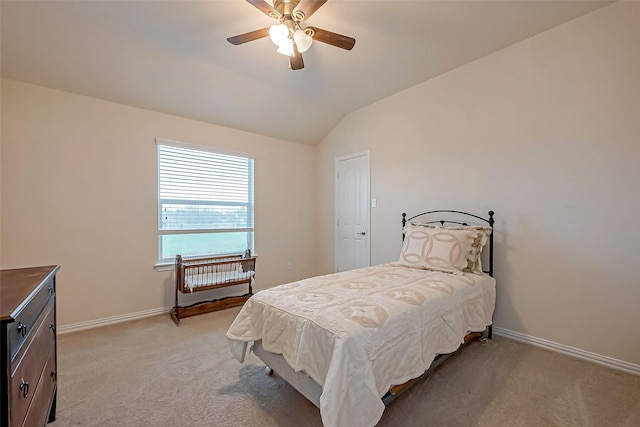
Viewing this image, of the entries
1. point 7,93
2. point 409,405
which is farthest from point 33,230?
point 409,405

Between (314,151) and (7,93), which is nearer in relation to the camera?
(7,93)

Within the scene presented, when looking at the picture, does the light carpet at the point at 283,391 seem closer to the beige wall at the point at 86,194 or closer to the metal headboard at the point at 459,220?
the beige wall at the point at 86,194

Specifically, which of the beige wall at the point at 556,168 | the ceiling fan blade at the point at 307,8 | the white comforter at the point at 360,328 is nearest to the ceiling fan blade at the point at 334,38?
the ceiling fan blade at the point at 307,8

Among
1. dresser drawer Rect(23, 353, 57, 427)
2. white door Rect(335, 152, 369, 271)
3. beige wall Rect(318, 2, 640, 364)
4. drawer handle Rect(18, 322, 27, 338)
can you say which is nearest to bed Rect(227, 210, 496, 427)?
beige wall Rect(318, 2, 640, 364)

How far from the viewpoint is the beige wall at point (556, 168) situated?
205 cm

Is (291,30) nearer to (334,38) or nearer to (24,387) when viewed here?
(334,38)

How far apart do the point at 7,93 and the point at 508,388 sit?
4.69 metres

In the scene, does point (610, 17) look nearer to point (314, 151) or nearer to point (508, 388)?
point (508, 388)

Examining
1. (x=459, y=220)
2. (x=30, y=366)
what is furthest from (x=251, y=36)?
(x=459, y=220)

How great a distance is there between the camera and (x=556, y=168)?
233 cm

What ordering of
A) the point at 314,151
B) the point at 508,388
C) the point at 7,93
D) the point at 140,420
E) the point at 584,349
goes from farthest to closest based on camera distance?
the point at 314,151 → the point at 7,93 → the point at 584,349 → the point at 508,388 → the point at 140,420

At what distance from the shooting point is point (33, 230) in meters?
2.57

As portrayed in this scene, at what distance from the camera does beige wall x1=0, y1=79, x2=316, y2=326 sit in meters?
2.52

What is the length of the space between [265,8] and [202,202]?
8.04 feet
